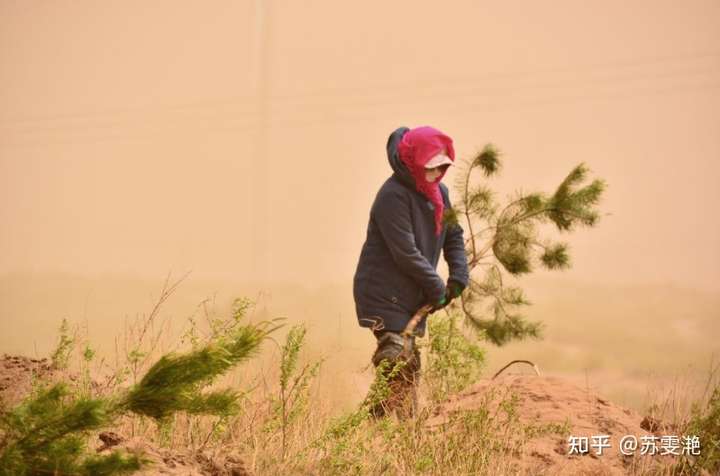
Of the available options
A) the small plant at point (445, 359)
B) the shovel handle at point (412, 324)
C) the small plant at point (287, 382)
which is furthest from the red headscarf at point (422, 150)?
the small plant at point (287, 382)

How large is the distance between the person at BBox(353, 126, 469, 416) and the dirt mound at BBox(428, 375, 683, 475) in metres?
0.42

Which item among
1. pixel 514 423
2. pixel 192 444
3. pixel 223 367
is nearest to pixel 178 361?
pixel 223 367

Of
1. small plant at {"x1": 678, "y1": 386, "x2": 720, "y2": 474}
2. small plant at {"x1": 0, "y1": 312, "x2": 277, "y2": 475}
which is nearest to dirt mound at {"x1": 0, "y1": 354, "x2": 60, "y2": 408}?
small plant at {"x1": 0, "y1": 312, "x2": 277, "y2": 475}

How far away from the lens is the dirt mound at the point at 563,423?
13.8 feet

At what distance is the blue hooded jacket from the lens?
494 cm

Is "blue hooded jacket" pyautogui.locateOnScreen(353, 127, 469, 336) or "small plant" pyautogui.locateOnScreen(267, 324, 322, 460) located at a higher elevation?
"blue hooded jacket" pyautogui.locateOnScreen(353, 127, 469, 336)

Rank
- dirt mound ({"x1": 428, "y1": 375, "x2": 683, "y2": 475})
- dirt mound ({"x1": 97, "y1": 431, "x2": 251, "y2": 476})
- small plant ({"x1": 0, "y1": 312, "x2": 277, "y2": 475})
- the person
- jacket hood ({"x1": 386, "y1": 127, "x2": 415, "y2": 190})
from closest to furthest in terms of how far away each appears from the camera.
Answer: small plant ({"x1": 0, "y1": 312, "x2": 277, "y2": 475}), dirt mound ({"x1": 97, "y1": 431, "x2": 251, "y2": 476}), dirt mound ({"x1": 428, "y1": 375, "x2": 683, "y2": 475}), the person, jacket hood ({"x1": 386, "y1": 127, "x2": 415, "y2": 190})

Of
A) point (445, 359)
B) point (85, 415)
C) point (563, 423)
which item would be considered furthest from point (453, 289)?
point (85, 415)

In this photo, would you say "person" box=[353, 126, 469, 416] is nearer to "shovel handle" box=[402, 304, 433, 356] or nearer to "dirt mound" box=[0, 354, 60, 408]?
"shovel handle" box=[402, 304, 433, 356]

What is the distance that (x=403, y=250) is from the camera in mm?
4906

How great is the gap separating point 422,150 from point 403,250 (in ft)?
1.70

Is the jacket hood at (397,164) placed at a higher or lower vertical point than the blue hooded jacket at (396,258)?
higher

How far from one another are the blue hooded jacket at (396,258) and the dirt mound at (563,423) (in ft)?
1.78

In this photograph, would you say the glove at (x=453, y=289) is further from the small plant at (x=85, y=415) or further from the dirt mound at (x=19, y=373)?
the small plant at (x=85, y=415)
